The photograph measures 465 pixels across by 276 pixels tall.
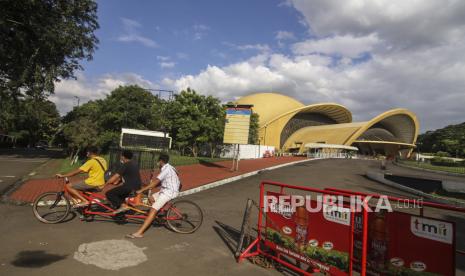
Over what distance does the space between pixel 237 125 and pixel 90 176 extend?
468 inches

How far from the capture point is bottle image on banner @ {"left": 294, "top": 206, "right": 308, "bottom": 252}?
4.12 meters

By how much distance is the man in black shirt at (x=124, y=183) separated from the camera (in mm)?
5730

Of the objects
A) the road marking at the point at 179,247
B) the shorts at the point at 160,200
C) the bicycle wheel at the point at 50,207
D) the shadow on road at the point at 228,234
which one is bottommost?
the shadow on road at the point at 228,234

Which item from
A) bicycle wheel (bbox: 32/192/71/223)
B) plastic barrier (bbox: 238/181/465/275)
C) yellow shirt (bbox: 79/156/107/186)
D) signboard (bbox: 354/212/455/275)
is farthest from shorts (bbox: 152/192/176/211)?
signboard (bbox: 354/212/455/275)

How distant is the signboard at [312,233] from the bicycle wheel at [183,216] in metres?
1.73

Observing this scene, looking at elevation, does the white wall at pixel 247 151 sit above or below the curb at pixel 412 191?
above

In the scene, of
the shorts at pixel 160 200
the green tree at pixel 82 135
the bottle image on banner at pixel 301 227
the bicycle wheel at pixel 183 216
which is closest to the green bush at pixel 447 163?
the green tree at pixel 82 135

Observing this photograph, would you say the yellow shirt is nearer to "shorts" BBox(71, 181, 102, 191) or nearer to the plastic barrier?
"shorts" BBox(71, 181, 102, 191)

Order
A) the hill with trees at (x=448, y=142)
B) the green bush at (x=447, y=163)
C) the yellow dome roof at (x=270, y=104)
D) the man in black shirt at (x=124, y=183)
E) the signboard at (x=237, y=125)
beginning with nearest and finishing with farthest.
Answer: the man in black shirt at (x=124, y=183) < the signboard at (x=237, y=125) < the green bush at (x=447, y=163) < the hill with trees at (x=448, y=142) < the yellow dome roof at (x=270, y=104)

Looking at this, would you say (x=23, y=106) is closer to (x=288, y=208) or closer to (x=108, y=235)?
(x=108, y=235)

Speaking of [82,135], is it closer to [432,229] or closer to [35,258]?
[35,258]

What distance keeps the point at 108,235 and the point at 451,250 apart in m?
4.91

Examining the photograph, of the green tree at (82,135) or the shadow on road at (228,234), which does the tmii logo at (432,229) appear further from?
the green tree at (82,135)

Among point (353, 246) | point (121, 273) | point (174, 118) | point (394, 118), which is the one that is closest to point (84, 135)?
point (174, 118)
